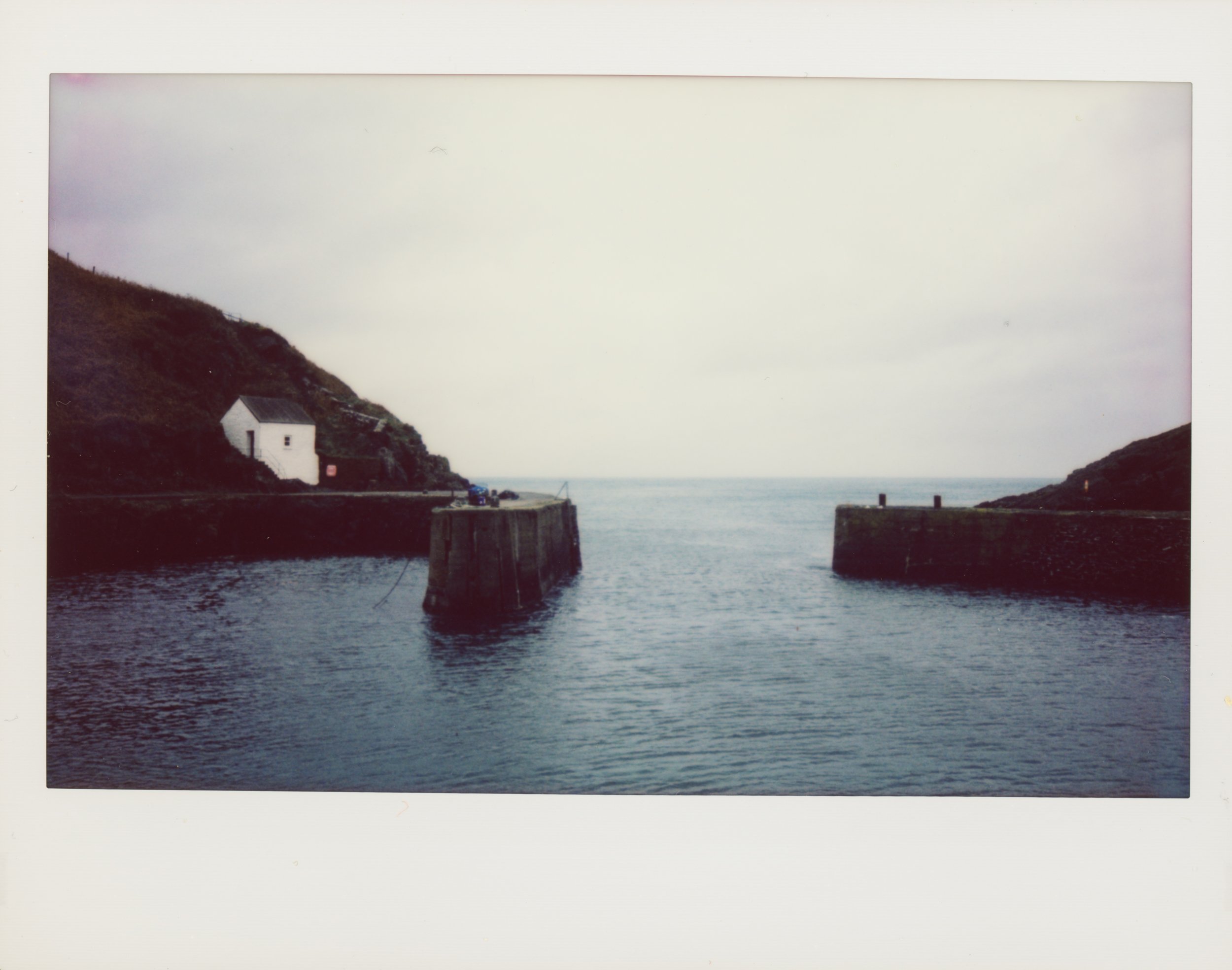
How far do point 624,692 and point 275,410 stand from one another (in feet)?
76.0

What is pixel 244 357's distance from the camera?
79.8 ft

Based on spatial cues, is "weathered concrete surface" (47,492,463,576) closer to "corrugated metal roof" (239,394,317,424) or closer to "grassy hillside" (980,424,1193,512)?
"corrugated metal roof" (239,394,317,424)

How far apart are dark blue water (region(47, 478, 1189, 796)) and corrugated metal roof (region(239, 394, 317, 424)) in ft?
32.2

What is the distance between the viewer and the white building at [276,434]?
27469 mm

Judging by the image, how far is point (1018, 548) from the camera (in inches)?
677

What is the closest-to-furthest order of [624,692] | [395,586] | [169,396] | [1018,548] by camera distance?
[624,692] < [1018,548] < [395,586] < [169,396]

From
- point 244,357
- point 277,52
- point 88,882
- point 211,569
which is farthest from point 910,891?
point 244,357

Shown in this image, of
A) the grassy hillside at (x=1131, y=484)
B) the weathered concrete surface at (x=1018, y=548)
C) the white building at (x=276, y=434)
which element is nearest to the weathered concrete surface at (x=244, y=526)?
the white building at (x=276, y=434)

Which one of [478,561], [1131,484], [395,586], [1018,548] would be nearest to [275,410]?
[395,586]

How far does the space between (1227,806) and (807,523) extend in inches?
1438

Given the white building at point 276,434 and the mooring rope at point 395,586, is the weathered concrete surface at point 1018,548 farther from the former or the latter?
the white building at point 276,434

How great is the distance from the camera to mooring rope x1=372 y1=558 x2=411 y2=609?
17875 millimetres

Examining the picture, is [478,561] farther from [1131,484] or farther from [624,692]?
[1131,484]

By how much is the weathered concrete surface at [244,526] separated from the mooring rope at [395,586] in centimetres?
175
